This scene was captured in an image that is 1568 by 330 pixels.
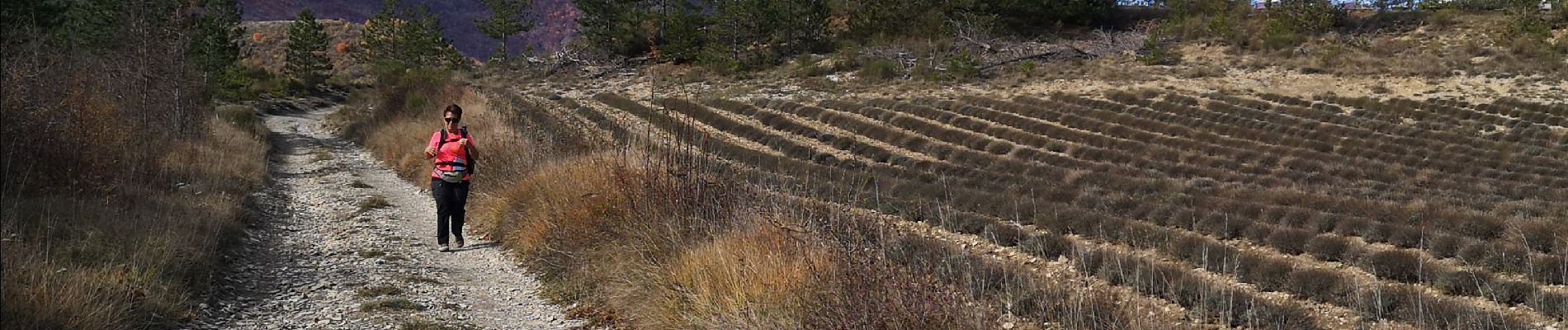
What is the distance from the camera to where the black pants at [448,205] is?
24.3 ft

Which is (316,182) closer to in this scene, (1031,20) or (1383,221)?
(1383,221)

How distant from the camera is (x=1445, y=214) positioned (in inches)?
430

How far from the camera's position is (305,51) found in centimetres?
5231

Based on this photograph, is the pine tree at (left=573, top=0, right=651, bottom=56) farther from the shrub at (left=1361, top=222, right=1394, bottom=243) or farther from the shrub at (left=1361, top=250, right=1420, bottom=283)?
the shrub at (left=1361, top=250, right=1420, bottom=283)

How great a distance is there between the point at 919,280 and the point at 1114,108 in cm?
2351

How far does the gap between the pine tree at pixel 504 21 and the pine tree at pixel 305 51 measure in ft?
27.8

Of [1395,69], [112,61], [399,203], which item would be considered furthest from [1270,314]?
[1395,69]

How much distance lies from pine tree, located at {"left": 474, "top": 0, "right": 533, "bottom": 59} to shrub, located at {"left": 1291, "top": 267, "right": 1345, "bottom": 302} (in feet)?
158

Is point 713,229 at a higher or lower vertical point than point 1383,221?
higher

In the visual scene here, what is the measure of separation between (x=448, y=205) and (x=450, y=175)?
0.77 ft

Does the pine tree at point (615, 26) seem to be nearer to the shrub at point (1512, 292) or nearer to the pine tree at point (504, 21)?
the pine tree at point (504, 21)

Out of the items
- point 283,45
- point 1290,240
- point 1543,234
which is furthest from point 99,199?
point 283,45

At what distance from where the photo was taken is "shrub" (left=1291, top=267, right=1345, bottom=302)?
746 centimetres

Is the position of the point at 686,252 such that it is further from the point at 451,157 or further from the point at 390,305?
the point at 451,157
